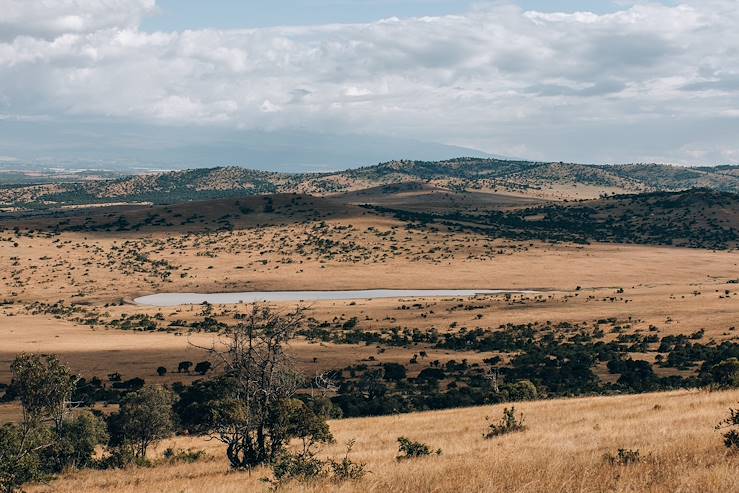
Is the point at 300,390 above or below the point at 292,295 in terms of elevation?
below

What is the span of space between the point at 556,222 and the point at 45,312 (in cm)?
12815

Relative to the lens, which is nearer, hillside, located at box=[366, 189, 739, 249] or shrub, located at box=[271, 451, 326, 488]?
shrub, located at box=[271, 451, 326, 488]

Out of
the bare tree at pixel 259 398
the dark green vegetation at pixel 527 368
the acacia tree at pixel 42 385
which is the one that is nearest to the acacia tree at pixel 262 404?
the bare tree at pixel 259 398

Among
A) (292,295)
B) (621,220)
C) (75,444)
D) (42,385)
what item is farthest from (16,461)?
(621,220)

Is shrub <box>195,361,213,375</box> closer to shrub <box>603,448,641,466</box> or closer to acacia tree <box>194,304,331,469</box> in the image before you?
Answer: acacia tree <box>194,304,331,469</box>

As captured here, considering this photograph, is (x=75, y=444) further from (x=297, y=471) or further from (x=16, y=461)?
(x=297, y=471)

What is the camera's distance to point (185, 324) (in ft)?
248

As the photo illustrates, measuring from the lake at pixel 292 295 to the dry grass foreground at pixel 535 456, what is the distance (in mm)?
60161

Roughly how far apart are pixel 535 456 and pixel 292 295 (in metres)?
85.1

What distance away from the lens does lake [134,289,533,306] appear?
93.4 meters

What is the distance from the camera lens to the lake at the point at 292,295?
3679 inches

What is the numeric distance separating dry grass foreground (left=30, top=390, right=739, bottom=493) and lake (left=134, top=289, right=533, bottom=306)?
6016 centimetres

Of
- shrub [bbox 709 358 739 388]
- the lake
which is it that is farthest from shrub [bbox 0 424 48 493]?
the lake

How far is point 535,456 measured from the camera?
473 inches
